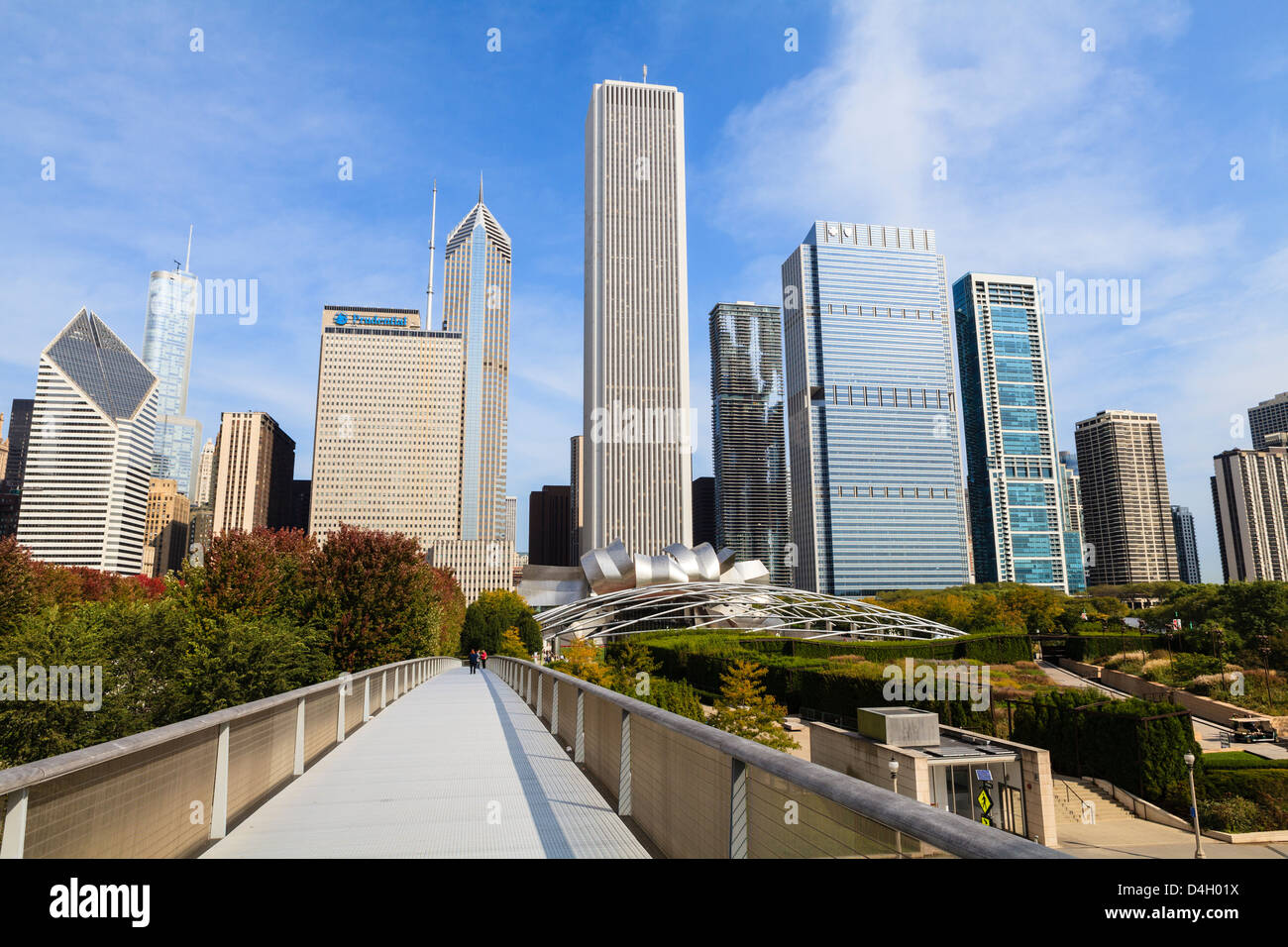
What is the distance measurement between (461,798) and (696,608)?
257ft

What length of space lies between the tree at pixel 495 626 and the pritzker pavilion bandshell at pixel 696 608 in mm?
4875

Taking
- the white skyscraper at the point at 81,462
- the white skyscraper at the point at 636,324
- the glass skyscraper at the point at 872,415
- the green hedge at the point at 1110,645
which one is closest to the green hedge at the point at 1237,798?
the green hedge at the point at 1110,645

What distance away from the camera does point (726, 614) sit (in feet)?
254

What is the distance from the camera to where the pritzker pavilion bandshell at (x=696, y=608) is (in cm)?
7306

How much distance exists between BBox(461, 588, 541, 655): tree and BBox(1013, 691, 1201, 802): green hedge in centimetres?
4196

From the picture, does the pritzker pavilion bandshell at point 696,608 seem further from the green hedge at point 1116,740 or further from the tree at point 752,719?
the green hedge at point 1116,740

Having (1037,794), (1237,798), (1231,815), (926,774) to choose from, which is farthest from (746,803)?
(1237,798)

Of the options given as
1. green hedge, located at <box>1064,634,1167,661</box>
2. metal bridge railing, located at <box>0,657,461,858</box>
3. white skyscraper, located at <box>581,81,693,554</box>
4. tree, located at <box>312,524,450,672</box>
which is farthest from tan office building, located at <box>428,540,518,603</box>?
metal bridge railing, located at <box>0,657,461,858</box>

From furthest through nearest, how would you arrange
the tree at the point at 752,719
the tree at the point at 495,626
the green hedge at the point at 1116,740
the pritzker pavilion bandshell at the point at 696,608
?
1. the pritzker pavilion bandshell at the point at 696,608
2. the tree at the point at 495,626
3. the tree at the point at 752,719
4. the green hedge at the point at 1116,740

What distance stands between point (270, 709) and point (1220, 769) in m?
30.6

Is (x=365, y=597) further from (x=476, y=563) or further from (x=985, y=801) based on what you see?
(x=476, y=563)

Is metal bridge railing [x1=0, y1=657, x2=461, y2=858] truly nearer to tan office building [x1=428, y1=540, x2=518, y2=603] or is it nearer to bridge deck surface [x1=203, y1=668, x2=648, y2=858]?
bridge deck surface [x1=203, y1=668, x2=648, y2=858]
